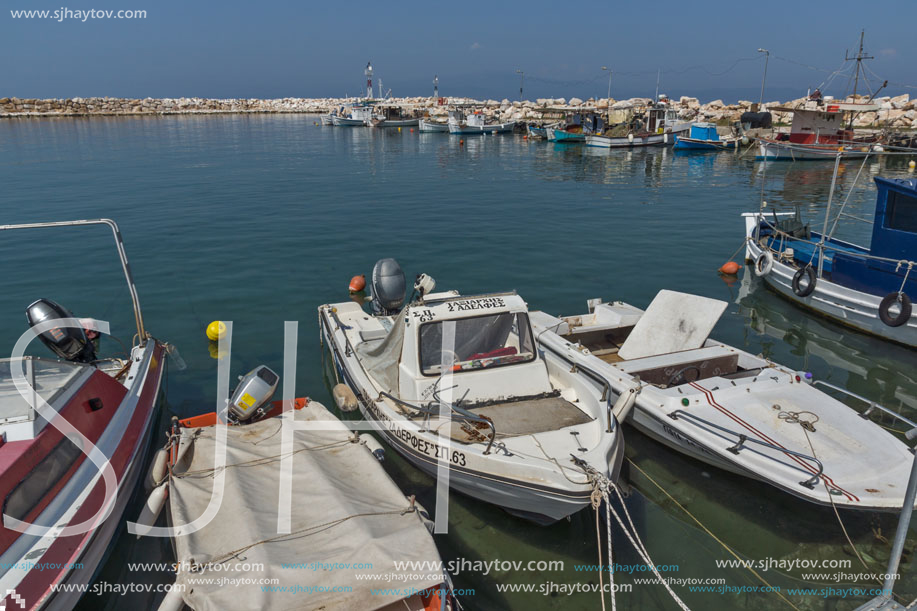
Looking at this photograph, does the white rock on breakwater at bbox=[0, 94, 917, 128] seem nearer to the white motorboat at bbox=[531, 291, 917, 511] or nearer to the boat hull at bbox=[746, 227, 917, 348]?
the boat hull at bbox=[746, 227, 917, 348]

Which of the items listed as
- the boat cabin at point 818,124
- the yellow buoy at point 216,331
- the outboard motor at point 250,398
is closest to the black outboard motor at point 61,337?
the yellow buoy at point 216,331

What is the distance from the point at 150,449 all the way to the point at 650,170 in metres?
39.9

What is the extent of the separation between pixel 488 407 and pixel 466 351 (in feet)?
3.00

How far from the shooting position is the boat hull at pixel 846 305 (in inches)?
486

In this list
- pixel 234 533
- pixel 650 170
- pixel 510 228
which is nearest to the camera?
pixel 234 533

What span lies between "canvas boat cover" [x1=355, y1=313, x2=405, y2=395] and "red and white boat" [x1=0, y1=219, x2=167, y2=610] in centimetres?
337

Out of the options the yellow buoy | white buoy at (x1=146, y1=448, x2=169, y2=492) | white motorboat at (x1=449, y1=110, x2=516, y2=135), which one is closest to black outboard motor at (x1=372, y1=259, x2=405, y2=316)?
the yellow buoy

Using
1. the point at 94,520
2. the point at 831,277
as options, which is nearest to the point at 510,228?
the point at 831,277

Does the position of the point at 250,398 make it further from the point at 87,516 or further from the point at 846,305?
the point at 846,305

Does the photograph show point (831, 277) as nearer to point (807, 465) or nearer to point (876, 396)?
point (876, 396)

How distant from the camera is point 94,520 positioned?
6.17 m

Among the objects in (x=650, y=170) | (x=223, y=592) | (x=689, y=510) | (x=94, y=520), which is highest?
(x=650, y=170)

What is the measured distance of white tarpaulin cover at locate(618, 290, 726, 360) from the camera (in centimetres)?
975

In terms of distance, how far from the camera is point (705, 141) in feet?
173
